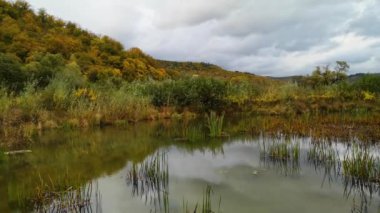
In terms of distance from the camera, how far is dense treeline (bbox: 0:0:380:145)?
15094 millimetres

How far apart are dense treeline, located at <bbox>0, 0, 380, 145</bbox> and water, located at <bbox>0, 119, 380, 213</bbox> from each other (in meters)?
3.71

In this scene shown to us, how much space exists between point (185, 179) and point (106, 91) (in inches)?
559

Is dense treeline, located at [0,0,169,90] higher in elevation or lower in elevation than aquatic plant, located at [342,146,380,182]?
higher

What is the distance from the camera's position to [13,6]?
3822 cm

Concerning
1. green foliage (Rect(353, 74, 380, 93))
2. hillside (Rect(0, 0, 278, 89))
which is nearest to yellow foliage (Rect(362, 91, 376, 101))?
green foliage (Rect(353, 74, 380, 93))

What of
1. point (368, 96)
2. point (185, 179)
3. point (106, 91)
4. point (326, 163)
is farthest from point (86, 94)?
point (368, 96)

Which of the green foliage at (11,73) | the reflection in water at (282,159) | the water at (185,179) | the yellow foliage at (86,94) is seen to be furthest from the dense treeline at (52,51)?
the reflection in water at (282,159)

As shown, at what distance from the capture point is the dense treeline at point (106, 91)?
15094mm

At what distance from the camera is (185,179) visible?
21.2 feet

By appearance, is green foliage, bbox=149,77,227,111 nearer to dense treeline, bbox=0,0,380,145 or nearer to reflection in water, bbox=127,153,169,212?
dense treeline, bbox=0,0,380,145

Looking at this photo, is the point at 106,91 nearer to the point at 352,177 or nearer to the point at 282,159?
the point at 282,159

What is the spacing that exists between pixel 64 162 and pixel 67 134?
16.4 feet

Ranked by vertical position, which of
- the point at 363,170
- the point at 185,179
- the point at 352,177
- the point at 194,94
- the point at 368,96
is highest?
the point at 194,94

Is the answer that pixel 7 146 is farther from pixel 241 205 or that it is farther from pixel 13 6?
pixel 13 6
